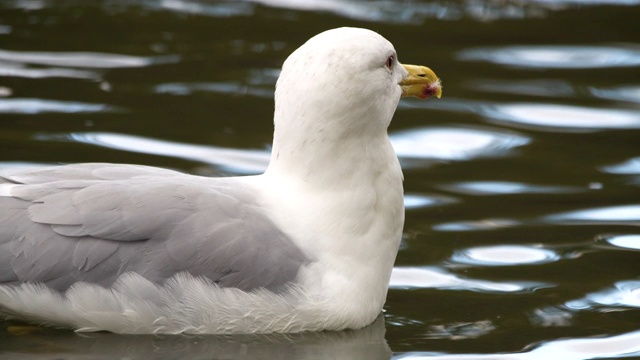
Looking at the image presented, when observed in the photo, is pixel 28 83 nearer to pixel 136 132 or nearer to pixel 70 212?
pixel 136 132

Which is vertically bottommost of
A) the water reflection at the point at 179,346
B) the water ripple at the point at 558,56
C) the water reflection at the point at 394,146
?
the water reflection at the point at 179,346

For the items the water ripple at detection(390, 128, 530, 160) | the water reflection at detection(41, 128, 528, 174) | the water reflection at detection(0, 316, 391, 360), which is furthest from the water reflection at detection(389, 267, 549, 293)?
the water ripple at detection(390, 128, 530, 160)

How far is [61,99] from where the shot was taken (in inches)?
376

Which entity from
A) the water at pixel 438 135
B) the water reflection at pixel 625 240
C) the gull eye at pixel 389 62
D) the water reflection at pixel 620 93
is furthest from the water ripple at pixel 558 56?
the gull eye at pixel 389 62

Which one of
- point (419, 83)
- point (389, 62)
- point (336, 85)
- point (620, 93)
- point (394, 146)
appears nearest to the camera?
point (336, 85)

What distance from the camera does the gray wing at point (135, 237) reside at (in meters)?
5.80

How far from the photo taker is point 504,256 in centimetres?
721

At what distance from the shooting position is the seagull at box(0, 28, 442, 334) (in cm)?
581

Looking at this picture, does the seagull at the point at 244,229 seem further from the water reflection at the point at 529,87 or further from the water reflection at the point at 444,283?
the water reflection at the point at 529,87

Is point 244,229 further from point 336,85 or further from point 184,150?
point 184,150

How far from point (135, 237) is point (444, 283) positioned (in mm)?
1787

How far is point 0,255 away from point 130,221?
583 millimetres

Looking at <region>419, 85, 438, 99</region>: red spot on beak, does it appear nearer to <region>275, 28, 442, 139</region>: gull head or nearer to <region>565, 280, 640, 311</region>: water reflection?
<region>275, 28, 442, 139</region>: gull head

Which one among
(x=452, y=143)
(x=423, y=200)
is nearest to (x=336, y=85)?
(x=423, y=200)
